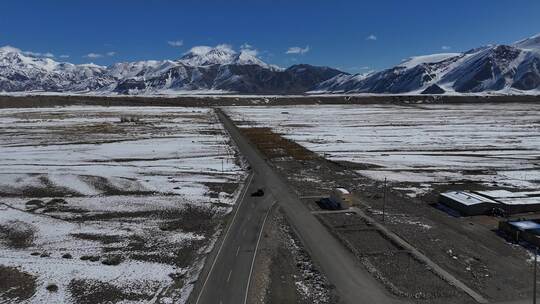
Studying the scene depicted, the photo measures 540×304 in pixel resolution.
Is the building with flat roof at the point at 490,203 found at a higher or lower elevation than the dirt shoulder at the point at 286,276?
higher

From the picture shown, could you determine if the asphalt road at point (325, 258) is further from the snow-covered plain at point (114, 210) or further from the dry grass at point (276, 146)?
the dry grass at point (276, 146)

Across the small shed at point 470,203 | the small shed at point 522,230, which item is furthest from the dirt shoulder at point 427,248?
the small shed at point 470,203

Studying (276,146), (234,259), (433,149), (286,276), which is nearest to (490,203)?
(286,276)

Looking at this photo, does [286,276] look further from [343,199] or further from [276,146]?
[276,146]

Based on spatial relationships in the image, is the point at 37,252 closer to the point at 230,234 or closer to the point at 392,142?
the point at 230,234

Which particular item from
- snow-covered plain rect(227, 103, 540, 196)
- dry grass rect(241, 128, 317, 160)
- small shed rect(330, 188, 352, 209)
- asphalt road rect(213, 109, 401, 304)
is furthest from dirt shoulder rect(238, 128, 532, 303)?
dry grass rect(241, 128, 317, 160)

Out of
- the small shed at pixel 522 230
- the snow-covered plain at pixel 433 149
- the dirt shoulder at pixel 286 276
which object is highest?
the snow-covered plain at pixel 433 149

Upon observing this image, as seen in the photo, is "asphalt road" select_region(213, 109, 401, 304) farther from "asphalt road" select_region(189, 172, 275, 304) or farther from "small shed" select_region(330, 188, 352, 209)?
"small shed" select_region(330, 188, 352, 209)
